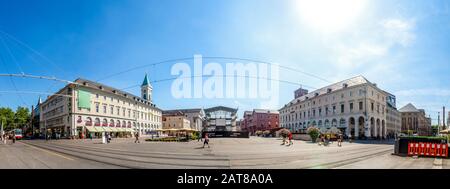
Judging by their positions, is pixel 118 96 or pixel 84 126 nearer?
pixel 84 126

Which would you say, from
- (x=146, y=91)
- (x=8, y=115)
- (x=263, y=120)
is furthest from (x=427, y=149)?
(x=8, y=115)

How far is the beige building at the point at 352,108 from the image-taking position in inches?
2190

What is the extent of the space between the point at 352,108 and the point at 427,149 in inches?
1815

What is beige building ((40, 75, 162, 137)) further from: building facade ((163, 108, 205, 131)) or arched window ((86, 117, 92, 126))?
building facade ((163, 108, 205, 131))

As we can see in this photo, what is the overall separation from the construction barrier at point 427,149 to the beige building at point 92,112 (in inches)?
1688

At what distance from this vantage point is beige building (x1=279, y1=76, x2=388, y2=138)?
2190 inches

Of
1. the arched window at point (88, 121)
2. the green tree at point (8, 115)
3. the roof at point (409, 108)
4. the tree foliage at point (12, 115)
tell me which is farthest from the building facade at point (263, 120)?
the green tree at point (8, 115)

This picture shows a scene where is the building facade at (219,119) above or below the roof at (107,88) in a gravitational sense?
below

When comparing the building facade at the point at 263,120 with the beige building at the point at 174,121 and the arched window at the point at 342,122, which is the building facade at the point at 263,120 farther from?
the arched window at the point at 342,122

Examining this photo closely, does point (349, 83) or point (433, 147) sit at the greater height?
point (349, 83)
